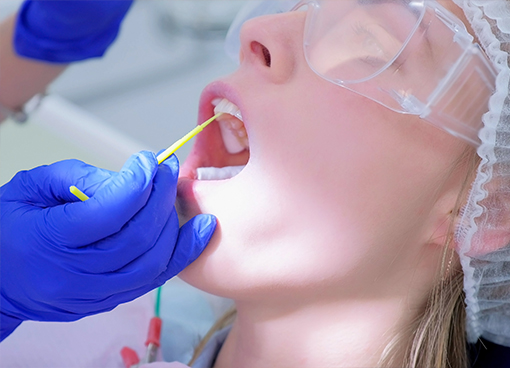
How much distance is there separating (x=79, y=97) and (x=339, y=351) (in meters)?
2.21

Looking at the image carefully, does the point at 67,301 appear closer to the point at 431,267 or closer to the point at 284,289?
the point at 284,289

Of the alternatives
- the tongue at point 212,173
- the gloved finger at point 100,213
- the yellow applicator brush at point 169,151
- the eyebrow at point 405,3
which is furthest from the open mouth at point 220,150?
the eyebrow at point 405,3

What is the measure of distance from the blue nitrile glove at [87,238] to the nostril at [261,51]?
0.95 ft

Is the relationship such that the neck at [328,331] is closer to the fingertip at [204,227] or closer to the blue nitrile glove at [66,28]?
the fingertip at [204,227]

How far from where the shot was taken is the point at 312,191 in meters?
1.02

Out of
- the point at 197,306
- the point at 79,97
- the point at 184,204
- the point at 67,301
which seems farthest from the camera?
the point at 79,97

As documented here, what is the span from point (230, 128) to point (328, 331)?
51 cm

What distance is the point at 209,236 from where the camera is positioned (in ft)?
3.38

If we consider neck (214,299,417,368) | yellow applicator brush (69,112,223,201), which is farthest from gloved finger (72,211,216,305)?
neck (214,299,417,368)

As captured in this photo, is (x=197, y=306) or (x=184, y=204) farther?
(x=197, y=306)

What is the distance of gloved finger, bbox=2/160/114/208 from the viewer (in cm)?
99

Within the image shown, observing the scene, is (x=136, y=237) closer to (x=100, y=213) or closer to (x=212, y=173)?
(x=100, y=213)

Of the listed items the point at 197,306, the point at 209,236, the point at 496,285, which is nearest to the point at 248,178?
the point at 209,236

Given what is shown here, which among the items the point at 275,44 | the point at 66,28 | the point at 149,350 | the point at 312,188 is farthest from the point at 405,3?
the point at 149,350
